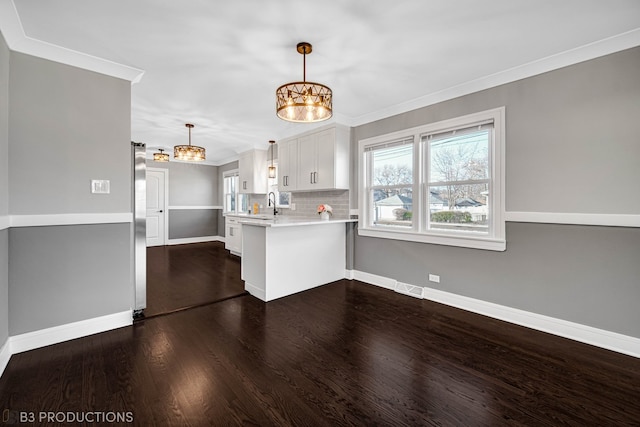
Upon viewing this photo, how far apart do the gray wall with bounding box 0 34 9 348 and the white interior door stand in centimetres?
570

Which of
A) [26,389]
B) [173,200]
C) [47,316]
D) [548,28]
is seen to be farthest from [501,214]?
[173,200]

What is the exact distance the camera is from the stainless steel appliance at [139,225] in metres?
2.90

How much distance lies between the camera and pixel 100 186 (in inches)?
104

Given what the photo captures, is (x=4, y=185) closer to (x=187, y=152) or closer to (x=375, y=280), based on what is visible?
(x=187, y=152)

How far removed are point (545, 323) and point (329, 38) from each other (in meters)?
3.27

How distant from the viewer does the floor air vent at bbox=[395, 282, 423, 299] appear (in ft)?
11.9

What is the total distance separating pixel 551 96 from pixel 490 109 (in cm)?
51

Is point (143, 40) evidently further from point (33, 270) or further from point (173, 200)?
point (173, 200)

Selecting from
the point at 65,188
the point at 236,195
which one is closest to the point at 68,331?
the point at 65,188

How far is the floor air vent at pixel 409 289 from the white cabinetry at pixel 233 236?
3590 millimetres

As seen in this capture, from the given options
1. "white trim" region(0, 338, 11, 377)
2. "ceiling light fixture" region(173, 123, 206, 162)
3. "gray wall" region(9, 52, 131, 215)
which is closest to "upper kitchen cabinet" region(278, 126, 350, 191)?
"ceiling light fixture" region(173, 123, 206, 162)

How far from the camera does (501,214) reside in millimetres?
2943

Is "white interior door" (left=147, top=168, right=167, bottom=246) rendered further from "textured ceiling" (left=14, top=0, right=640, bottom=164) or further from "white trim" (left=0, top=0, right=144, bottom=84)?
"white trim" (left=0, top=0, right=144, bottom=84)

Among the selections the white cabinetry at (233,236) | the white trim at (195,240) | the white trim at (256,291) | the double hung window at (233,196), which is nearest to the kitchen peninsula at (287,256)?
the white trim at (256,291)
